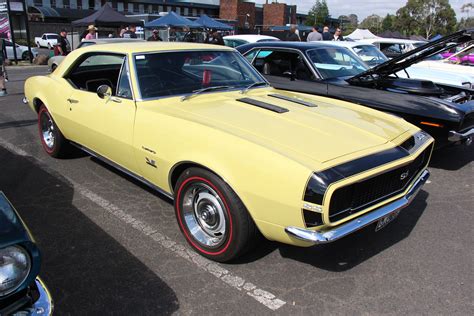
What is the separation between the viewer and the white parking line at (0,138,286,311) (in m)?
2.65

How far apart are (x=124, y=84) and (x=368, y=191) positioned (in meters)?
2.33

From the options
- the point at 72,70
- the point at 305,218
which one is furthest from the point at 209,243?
the point at 72,70

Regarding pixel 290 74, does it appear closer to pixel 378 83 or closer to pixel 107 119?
pixel 378 83

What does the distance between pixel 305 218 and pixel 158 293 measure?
3.53 feet

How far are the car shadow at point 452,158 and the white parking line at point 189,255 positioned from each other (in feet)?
11.8

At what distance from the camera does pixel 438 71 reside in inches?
328

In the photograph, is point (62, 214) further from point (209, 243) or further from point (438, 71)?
point (438, 71)

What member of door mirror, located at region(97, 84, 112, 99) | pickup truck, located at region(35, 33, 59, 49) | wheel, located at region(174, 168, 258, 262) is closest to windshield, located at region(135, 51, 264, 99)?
door mirror, located at region(97, 84, 112, 99)

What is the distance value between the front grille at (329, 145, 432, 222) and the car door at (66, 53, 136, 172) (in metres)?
1.85

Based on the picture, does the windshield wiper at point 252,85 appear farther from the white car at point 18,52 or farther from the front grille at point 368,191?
the white car at point 18,52

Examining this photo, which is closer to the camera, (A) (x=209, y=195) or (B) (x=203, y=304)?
(B) (x=203, y=304)

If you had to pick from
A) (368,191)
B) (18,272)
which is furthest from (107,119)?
(368,191)

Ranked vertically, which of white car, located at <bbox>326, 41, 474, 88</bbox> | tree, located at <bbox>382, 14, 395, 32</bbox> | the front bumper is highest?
A: tree, located at <bbox>382, 14, 395, 32</bbox>

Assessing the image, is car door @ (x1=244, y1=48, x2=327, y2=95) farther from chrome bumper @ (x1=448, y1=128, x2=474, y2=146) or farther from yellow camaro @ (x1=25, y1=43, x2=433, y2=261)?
yellow camaro @ (x1=25, y1=43, x2=433, y2=261)
